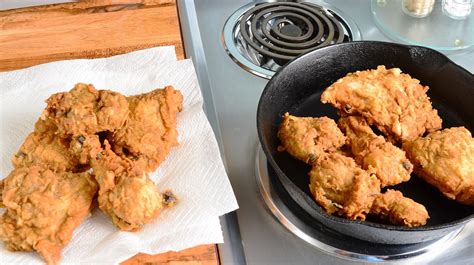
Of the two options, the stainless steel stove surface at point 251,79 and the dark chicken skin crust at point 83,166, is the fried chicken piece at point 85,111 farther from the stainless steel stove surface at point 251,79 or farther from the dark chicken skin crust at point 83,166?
the stainless steel stove surface at point 251,79

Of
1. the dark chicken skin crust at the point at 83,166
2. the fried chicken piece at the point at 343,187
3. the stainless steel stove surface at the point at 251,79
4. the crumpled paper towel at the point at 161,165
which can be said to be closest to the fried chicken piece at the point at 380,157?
the fried chicken piece at the point at 343,187

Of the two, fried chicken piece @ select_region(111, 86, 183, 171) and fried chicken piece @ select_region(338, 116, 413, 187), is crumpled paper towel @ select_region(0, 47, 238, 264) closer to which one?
fried chicken piece @ select_region(111, 86, 183, 171)

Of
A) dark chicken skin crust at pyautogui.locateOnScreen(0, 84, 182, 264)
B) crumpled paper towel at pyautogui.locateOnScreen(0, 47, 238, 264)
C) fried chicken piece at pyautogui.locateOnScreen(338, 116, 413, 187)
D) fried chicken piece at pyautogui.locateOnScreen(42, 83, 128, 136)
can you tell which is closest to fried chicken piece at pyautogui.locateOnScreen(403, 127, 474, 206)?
fried chicken piece at pyautogui.locateOnScreen(338, 116, 413, 187)

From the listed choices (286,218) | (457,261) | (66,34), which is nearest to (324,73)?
(286,218)

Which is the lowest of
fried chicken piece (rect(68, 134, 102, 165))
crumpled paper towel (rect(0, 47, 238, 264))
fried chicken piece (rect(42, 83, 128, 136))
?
crumpled paper towel (rect(0, 47, 238, 264))

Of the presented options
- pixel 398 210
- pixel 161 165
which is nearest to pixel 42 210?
pixel 161 165

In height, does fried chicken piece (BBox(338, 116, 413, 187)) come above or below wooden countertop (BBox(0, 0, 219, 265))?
below

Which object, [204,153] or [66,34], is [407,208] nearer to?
[204,153]
